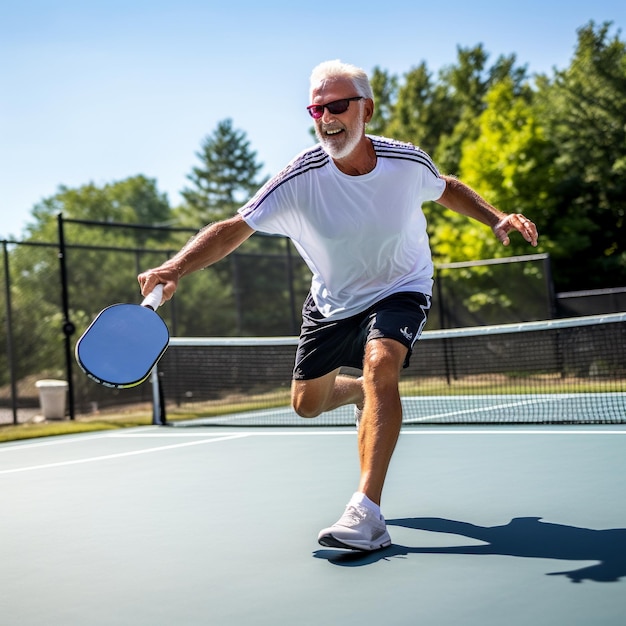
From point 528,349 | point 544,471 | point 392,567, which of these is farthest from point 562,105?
point 392,567

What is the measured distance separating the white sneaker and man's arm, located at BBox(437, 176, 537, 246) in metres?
1.47

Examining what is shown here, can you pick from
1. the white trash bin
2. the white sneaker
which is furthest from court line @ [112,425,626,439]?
the white trash bin

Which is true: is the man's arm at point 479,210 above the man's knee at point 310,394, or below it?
above

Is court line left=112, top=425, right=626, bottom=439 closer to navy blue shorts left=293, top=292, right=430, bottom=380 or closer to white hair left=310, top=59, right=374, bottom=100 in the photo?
navy blue shorts left=293, top=292, right=430, bottom=380

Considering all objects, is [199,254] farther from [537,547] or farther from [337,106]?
[537,547]

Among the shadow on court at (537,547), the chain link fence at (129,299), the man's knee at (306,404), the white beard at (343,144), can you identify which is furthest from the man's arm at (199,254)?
the chain link fence at (129,299)

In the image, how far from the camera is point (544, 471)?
567cm


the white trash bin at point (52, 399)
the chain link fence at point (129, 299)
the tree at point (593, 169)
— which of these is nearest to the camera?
the white trash bin at point (52, 399)

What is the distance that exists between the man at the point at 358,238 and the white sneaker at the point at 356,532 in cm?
7

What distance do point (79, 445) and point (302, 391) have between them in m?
5.05

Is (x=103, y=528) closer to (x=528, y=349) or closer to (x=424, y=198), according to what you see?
(x=424, y=198)

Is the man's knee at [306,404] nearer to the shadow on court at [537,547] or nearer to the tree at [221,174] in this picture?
the shadow on court at [537,547]

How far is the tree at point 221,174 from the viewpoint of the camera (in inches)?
2808

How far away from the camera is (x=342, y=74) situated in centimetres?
421
